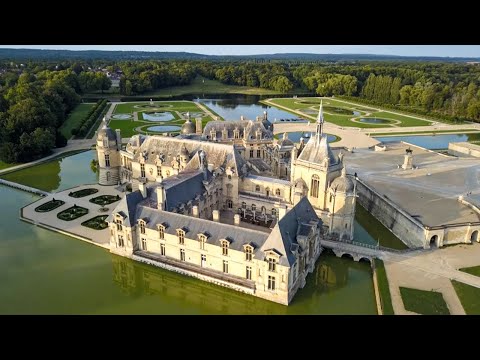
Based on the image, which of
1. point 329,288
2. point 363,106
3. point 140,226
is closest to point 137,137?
point 140,226

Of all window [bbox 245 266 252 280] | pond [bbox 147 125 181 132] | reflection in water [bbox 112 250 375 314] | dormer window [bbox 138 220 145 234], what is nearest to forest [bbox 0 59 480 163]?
pond [bbox 147 125 181 132]

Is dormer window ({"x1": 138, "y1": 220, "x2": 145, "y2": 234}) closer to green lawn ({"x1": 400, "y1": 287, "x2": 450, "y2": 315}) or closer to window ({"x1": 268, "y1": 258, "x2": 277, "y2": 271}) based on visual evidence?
window ({"x1": 268, "y1": 258, "x2": 277, "y2": 271})

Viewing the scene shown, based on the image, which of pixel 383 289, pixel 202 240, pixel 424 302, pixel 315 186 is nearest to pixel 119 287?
pixel 202 240

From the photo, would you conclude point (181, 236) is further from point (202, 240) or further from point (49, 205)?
point (49, 205)

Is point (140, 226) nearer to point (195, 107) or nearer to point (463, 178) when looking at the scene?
point (463, 178)

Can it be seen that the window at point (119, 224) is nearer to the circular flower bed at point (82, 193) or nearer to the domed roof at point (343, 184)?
the circular flower bed at point (82, 193)

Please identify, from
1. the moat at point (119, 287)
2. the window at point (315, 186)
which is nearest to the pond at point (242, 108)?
the window at point (315, 186)
